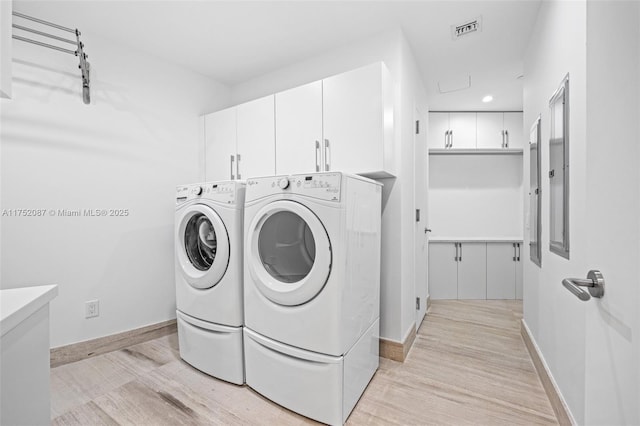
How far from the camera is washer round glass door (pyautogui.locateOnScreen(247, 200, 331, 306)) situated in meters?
1.46

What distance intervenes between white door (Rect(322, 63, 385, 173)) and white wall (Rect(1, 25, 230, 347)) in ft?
4.92

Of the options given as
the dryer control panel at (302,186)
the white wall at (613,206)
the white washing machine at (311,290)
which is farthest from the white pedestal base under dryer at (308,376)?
the white wall at (613,206)

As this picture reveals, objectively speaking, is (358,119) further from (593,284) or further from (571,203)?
(593,284)

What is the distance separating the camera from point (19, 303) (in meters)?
0.76

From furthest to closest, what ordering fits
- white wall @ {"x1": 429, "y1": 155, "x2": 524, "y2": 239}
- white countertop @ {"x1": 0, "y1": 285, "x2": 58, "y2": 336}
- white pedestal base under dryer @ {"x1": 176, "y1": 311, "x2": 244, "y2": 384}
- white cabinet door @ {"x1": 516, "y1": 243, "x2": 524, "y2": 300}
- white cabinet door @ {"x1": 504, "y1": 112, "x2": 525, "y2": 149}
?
white wall @ {"x1": 429, "y1": 155, "x2": 524, "y2": 239}
white cabinet door @ {"x1": 504, "y1": 112, "x2": 525, "y2": 149}
white cabinet door @ {"x1": 516, "y1": 243, "x2": 524, "y2": 300}
white pedestal base under dryer @ {"x1": 176, "y1": 311, "x2": 244, "y2": 384}
white countertop @ {"x1": 0, "y1": 285, "x2": 58, "y2": 336}

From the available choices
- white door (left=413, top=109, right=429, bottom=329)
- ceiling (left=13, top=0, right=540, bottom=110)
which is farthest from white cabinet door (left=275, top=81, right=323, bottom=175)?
white door (left=413, top=109, right=429, bottom=329)

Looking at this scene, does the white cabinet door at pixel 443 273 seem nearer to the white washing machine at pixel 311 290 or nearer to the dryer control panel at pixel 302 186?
the white washing machine at pixel 311 290

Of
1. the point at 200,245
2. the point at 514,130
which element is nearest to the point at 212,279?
the point at 200,245

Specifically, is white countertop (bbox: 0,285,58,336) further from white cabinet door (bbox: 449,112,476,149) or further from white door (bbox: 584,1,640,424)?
white cabinet door (bbox: 449,112,476,149)

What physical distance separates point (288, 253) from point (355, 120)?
0.95 m

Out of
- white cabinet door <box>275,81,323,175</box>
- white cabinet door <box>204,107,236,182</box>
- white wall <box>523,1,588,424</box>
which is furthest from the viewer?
white cabinet door <box>204,107,236,182</box>

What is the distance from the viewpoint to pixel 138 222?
2436 mm

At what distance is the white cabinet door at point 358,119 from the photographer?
1.81m

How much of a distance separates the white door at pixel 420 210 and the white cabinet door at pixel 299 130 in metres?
0.95
